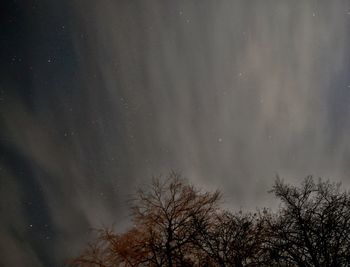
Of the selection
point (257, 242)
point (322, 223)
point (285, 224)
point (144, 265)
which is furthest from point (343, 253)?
point (144, 265)

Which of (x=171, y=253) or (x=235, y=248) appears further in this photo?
(x=235, y=248)

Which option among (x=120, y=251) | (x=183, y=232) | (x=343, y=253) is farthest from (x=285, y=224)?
(x=120, y=251)

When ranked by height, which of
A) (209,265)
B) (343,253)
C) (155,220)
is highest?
(155,220)

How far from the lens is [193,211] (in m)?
20.7

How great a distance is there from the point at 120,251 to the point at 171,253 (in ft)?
11.4

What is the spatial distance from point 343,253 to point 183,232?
11248 millimetres

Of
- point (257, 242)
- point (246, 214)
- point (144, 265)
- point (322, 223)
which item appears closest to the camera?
point (144, 265)

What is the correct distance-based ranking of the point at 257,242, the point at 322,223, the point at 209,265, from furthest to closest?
the point at 257,242
the point at 322,223
the point at 209,265

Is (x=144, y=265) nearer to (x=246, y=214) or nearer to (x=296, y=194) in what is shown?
(x=246, y=214)

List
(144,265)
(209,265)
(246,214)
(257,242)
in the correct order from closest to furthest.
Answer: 1. (144,265)
2. (209,265)
3. (257,242)
4. (246,214)

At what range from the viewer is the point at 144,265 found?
1828 centimetres

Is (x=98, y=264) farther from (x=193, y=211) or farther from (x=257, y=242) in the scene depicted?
(x=257, y=242)

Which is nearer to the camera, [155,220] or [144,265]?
[144,265]

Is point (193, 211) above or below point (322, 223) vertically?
above
